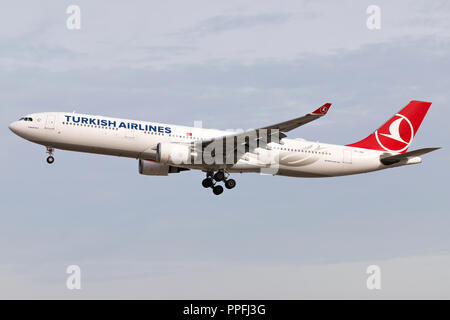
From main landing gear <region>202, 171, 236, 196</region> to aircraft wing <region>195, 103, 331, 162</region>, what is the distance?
182 centimetres

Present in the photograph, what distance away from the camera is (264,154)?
4956 centimetres

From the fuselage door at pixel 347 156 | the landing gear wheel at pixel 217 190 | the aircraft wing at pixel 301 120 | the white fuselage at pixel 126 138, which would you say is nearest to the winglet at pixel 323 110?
the aircraft wing at pixel 301 120

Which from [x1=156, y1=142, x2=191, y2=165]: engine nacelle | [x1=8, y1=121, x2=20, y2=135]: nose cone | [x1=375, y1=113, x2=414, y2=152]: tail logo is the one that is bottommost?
[x1=156, y1=142, x2=191, y2=165]: engine nacelle

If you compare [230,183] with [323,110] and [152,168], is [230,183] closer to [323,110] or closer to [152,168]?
[152,168]

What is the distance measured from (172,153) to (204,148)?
2225 mm

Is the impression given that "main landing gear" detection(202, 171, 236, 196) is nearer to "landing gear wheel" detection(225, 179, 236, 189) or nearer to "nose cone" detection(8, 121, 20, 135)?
"landing gear wheel" detection(225, 179, 236, 189)

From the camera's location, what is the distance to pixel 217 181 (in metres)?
50.1

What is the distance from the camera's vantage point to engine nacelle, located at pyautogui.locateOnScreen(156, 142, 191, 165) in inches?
1813

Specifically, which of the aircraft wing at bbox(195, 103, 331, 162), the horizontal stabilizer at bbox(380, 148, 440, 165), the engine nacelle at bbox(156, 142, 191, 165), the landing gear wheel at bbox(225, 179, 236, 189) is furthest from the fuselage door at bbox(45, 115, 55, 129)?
the horizontal stabilizer at bbox(380, 148, 440, 165)

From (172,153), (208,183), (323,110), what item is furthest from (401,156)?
(172,153)

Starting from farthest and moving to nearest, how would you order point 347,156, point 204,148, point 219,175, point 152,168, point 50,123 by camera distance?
point 347,156
point 152,168
point 219,175
point 204,148
point 50,123

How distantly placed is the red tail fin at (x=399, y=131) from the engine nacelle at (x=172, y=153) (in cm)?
1344

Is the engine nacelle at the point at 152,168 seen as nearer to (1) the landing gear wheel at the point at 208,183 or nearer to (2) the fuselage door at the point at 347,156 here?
(1) the landing gear wheel at the point at 208,183

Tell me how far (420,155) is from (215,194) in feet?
45.3
